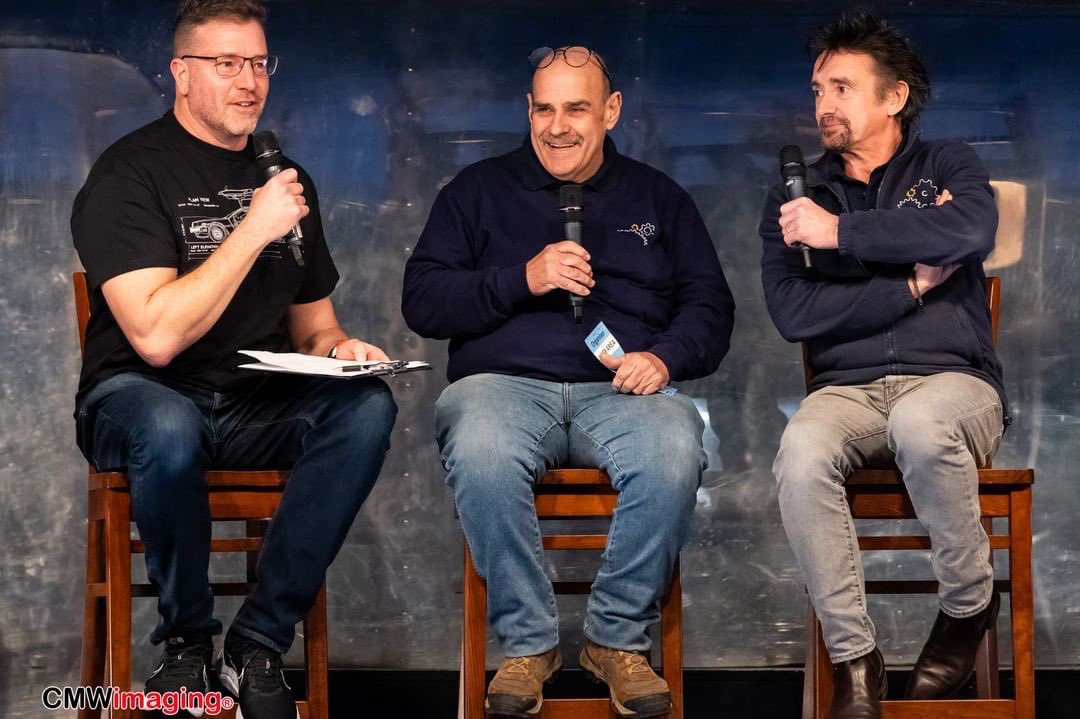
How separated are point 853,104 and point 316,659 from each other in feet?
5.40

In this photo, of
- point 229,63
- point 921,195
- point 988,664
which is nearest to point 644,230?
point 921,195

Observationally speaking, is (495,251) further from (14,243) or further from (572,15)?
(14,243)

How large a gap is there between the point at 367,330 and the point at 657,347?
100 centimetres

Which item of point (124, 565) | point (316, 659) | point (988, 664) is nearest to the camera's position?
point (124, 565)

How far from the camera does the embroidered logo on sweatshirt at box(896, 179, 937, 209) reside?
305cm

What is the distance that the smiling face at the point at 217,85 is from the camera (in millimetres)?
2947

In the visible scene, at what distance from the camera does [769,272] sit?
310 centimetres

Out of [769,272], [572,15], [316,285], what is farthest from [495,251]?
[572,15]

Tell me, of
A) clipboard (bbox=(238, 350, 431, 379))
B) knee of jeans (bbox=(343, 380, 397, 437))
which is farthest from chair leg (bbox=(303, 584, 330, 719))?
clipboard (bbox=(238, 350, 431, 379))

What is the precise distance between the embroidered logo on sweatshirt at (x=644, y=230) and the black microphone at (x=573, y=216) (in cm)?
24

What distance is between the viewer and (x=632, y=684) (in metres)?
2.64

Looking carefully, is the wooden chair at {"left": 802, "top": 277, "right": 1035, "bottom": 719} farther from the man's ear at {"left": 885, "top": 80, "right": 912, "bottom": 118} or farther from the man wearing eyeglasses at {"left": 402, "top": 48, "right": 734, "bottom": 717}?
the man's ear at {"left": 885, "top": 80, "right": 912, "bottom": 118}

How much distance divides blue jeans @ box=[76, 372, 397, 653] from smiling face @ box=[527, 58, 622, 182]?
68cm

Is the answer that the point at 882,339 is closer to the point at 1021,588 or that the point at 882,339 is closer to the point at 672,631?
the point at 1021,588
